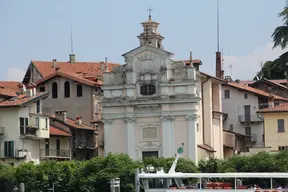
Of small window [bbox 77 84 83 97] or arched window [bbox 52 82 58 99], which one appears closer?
small window [bbox 77 84 83 97]

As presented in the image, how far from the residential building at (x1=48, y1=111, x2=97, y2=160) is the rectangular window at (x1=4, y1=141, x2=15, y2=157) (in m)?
7.04

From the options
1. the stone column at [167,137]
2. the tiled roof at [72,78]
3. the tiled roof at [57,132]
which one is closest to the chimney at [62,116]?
the tiled roof at [57,132]

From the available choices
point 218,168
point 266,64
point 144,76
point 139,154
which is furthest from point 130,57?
point 266,64

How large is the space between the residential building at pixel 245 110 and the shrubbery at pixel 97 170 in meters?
24.4

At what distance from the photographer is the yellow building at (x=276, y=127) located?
341 feet

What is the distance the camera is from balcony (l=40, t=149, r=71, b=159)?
10344 cm

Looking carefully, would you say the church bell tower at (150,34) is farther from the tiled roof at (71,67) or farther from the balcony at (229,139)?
the tiled roof at (71,67)

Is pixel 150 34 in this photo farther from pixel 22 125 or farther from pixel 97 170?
pixel 97 170

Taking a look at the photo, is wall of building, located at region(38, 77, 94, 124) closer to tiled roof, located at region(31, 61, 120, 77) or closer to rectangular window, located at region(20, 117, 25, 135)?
tiled roof, located at region(31, 61, 120, 77)

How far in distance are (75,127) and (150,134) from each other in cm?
936

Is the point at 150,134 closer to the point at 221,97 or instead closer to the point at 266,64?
the point at 221,97

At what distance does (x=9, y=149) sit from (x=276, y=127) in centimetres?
2426

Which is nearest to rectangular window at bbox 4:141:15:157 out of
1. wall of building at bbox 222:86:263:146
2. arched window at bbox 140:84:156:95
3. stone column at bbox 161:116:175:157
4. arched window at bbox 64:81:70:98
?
arched window at bbox 140:84:156:95

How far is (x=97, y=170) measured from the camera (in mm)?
87812
